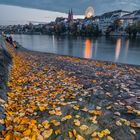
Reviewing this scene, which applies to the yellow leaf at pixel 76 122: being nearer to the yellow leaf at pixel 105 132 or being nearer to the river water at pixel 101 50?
the yellow leaf at pixel 105 132

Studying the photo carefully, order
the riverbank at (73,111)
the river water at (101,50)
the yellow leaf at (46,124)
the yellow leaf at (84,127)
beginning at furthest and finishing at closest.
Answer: the river water at (101,50) < the yellow leaf at (46,124) < the yellow leaf at (84,127) < the riverbank at (73,111)

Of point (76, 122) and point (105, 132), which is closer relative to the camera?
point (105, 132)

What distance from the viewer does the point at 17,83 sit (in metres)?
7.46

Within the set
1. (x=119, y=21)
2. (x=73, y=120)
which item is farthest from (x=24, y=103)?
(x=119, y=21)

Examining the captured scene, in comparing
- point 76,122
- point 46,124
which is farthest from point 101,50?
point 46,124

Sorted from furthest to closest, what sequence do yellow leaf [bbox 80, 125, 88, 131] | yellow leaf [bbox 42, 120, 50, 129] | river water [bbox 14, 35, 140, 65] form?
river water [bbox 14, 35, 140, 65] < yellow leaf [bbox 42, 120, 50, 129] < yellow leaf [bbox 80, 125, 88, 131]

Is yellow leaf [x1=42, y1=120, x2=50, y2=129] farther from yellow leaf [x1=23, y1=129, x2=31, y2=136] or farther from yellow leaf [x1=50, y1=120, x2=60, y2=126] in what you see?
yellow leaf [x1=23, y1=129, x2=31, y2=136]

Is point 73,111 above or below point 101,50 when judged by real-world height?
above

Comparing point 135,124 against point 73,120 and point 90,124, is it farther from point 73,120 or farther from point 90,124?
point 73,120

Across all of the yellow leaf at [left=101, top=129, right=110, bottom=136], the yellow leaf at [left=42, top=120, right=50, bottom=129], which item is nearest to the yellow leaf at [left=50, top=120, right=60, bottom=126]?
the yellow leaf at [left=42, top=120, right=50, bottom=129]

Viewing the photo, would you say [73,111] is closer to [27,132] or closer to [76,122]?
[76,122]

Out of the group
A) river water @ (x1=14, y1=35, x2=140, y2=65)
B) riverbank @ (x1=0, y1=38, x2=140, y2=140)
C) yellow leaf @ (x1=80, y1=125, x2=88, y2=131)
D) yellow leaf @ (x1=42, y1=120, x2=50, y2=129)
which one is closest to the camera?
riverbank @ (x1=0, y1=38, x2=140, y2=140)

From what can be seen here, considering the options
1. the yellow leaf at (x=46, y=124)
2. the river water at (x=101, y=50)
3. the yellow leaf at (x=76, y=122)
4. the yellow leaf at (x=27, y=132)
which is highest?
→ the yellow leaf at (x=27, y=132)

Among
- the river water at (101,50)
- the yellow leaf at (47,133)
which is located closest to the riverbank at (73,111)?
the yellow leaf at (47,133)
